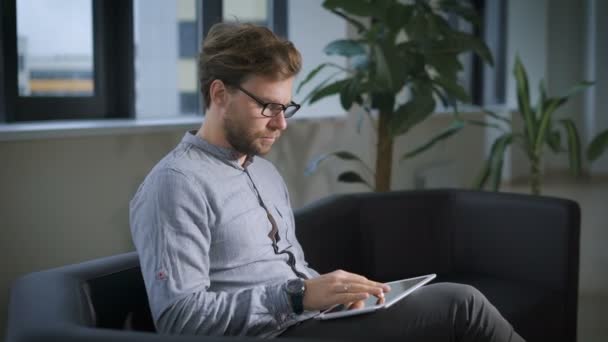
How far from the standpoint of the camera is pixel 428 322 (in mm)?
1710

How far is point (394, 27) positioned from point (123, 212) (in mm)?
1424

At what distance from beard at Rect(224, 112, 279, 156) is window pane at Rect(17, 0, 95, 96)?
148 cm

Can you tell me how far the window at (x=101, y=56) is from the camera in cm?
287

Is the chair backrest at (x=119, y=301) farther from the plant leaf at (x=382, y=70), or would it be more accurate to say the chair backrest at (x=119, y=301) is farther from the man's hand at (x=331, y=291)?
the plant leaf at (x=382, y=70)

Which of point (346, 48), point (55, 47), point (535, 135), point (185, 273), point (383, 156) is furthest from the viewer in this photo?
point (535, 135)

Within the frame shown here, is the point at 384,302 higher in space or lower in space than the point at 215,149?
lower

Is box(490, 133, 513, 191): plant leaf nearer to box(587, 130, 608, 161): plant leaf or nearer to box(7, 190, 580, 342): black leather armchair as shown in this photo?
box(587, 130, 608, 161): plant leaf

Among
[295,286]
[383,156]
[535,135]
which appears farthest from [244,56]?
[535,135]

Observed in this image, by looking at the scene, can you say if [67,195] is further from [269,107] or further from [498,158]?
[498,158]

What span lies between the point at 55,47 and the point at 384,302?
6.57ft

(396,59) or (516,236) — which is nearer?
(516,236)

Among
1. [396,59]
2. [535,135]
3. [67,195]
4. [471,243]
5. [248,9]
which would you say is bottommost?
[471,243]

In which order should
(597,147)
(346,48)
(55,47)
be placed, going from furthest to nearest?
(597,147)
(346,48)
(55,47)

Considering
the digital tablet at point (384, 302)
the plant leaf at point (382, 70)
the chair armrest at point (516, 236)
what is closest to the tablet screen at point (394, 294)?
the digital tablet at point (384, 302)
